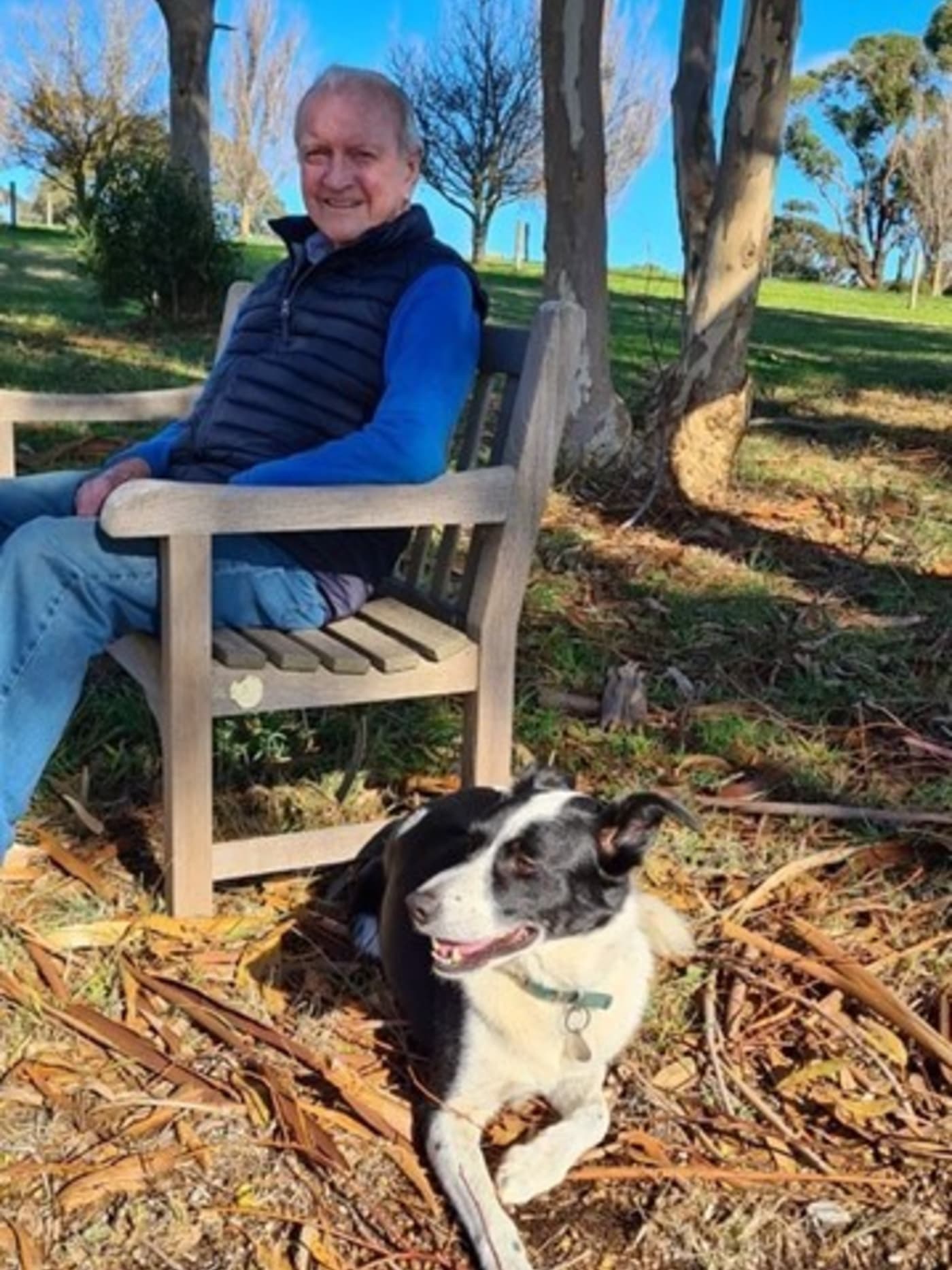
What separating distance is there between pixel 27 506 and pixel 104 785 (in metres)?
0.76

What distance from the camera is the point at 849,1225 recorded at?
2297mm

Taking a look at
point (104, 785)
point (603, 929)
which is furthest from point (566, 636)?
point (603, 929)

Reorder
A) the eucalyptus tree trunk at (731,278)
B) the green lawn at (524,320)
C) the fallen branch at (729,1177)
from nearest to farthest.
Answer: the fallen branch at (729,1177)
the eucalyptus tree trunk at (731,278)
the green lawn at (524,320)

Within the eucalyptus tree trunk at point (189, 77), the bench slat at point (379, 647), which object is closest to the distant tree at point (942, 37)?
the eucalyptus tree trunk at point (189, 77)

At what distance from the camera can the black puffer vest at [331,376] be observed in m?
3.19

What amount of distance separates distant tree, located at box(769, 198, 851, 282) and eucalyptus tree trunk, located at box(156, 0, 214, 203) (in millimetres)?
36012

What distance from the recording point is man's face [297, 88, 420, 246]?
317cm

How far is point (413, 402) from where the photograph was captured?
9.85 ft

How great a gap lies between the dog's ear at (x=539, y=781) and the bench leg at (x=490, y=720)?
573 mm

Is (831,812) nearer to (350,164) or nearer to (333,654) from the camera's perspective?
(333,654)

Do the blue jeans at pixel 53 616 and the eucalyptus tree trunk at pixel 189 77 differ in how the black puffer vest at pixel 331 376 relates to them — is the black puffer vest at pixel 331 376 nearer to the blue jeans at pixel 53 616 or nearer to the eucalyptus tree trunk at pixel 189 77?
the blue jeans at pixel 53 616

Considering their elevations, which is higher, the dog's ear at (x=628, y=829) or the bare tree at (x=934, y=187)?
the bare tree at (x=934, y=187)

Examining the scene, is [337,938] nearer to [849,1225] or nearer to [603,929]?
[603,929]

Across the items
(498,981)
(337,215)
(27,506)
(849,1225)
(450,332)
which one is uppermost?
(337,215)
